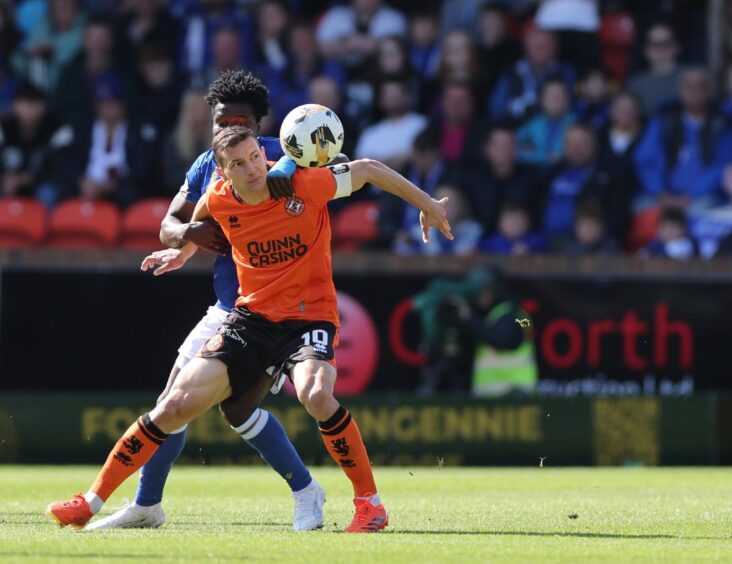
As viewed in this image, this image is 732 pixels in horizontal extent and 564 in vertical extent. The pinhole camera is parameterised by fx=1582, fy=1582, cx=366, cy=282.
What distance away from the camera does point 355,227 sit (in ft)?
53.8

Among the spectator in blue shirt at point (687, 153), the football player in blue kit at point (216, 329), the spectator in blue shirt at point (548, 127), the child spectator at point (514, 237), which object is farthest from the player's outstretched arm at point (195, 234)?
the spectator in blue shirt at point (548, 127)

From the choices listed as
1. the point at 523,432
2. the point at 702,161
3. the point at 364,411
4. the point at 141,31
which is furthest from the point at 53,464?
the point at 702,161

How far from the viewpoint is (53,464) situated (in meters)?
15.0

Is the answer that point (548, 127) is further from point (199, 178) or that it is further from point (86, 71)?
point (199, 178)

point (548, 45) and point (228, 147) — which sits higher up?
point (548, 45)

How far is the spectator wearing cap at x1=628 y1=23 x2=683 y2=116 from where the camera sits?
60.6 feet

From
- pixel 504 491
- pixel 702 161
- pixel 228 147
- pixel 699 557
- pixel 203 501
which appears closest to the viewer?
pixel 699 557

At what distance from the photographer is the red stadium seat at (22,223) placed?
1653 centimetres

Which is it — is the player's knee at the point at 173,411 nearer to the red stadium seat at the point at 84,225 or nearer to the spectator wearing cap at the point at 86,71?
the red stadium seat at the point at 84,225

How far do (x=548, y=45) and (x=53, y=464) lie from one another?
738cm

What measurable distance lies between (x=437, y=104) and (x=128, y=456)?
36.7 ft

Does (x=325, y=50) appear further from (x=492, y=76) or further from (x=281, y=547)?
(x=281, y=547)

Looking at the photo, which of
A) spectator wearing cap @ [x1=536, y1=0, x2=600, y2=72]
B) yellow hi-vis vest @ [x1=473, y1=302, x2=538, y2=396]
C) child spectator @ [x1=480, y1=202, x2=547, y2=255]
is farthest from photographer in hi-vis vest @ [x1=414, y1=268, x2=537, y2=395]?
spectator wearing cap @ [x1=536, y1=0, x2=600, y2=72]

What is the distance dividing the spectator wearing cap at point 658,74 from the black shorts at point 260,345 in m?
11.5
